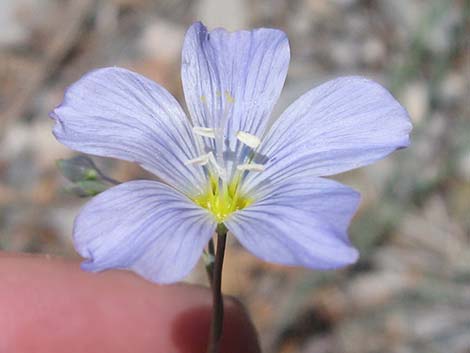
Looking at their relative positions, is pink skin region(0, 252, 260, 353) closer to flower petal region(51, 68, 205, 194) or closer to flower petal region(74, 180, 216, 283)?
flower petal region(51, 68, 205, 194)

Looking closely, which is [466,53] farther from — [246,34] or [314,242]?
[314,242]

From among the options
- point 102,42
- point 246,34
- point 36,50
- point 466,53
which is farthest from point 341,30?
point 246,34

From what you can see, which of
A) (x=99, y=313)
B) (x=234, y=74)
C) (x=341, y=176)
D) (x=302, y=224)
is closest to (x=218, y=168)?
(x=234, y=74)

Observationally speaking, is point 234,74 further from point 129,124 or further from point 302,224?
point 302,224

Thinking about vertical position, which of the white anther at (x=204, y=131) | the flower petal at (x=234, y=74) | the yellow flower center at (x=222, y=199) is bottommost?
the yellow flower center at (x=222, y=199)

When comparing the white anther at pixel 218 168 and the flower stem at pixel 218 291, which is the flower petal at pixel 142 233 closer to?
the flower stem at pixel 218 291

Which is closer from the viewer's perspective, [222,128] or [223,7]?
[222,128]

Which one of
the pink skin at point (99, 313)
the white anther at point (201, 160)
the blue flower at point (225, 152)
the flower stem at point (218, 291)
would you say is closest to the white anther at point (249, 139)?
the blue flower at point (225, 152)
